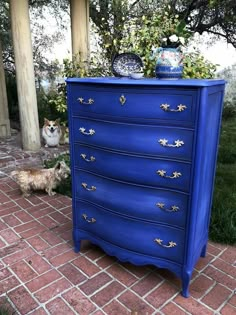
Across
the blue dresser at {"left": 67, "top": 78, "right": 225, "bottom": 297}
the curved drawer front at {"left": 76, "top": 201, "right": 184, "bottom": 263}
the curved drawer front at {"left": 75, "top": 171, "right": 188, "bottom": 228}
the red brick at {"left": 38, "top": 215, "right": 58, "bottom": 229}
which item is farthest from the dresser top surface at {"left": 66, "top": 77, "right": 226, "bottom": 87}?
the red brick at {"left": 38, "top": 215, "right": 58, "bottom": 229}

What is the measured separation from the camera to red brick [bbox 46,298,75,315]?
67.8 inches

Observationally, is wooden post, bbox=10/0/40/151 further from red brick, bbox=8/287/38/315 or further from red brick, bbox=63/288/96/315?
red brick, bbox=63/288/96/315

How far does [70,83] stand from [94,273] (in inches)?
52.0

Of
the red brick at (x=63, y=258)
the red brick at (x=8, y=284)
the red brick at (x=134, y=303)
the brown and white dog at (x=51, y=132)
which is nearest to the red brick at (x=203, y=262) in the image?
the red brick at (x=134, y=303)

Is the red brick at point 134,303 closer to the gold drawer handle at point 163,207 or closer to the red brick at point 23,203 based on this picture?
the gold drawer handle at point 163,207

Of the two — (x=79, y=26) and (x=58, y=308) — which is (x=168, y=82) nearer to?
(x=58, y=308)

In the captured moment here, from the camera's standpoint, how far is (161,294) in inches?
73.3

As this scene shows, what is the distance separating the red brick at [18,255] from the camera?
2174mm

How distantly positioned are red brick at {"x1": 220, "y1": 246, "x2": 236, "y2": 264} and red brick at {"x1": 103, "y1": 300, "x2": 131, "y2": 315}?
91cm

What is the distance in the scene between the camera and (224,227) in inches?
97.7

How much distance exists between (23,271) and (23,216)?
0.83 metres

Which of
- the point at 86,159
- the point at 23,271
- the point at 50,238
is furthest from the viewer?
the point at 50,238

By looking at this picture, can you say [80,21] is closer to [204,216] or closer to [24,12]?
[24,12]

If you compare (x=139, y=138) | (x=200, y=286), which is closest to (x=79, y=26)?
(x=139, y=138)
